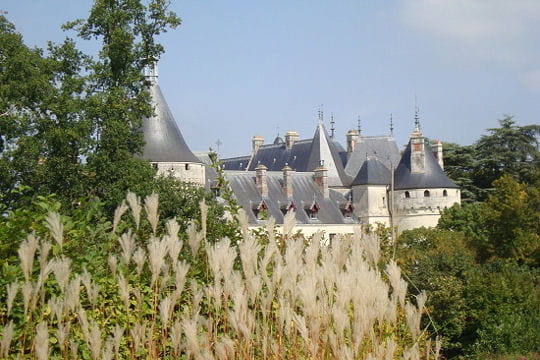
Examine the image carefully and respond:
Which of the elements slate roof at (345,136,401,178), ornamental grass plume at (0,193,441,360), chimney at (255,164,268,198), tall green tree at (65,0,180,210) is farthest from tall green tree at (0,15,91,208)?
slate roof at (345,136,401,178)

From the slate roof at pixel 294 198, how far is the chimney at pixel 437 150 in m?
6.95

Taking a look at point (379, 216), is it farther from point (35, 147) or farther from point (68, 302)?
point (68, 302)

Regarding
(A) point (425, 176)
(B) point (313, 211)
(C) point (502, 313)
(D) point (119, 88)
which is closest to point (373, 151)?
(A) point (425, 176)

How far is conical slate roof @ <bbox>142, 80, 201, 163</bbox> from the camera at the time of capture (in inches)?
1293

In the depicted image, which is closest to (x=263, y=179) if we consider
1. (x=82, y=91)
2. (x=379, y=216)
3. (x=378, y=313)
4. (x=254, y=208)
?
(x=254, y=208)

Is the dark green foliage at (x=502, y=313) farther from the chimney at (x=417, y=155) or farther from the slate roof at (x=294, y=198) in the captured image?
the chimney at (x=417, y=155)

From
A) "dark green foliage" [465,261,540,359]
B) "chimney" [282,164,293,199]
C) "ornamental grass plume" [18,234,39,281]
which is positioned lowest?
"dark green foliage" [465,261,540,359]

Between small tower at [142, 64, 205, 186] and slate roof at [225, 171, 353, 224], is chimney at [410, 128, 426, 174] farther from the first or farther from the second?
small tower at [142, 64, 205, 186]

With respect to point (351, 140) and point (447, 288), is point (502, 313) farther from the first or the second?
point (351, 140)

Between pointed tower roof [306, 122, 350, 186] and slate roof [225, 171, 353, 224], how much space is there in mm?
2416

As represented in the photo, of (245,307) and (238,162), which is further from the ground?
(238,162)

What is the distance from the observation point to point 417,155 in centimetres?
4403

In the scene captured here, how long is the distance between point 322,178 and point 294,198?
2.57 meters

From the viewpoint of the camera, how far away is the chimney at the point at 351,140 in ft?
167
